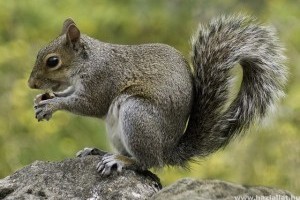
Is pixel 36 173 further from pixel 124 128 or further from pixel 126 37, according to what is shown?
pixel 126 37

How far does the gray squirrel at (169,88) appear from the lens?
3471mm

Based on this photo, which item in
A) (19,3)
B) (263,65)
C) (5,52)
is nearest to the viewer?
(263,65)

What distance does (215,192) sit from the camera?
9.05 ft

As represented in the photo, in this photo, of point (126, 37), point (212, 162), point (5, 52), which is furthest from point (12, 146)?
point (126, 37)

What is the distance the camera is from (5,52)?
5461 millimetres

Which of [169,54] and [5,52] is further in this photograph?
[5,52]

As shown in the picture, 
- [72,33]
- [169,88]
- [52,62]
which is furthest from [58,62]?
[169,88]

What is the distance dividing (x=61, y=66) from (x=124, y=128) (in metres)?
0.47

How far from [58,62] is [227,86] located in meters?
0.77

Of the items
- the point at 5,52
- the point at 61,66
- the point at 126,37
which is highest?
the point at 126,37

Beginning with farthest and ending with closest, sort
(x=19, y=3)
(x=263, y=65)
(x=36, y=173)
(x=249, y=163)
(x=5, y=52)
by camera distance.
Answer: (x=19, y=3)
(x=5, y=52)
(x=249, y=163)
(x=263, y=65)
(x=36, y=173)

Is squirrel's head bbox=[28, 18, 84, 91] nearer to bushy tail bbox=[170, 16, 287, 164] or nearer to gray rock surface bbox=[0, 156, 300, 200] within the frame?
gray rock surface bbox=[0, 156, 300, 200]

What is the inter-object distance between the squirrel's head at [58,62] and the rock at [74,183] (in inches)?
18.0

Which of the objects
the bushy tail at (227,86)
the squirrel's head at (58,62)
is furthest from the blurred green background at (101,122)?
the squirrel's head at (58,62)
